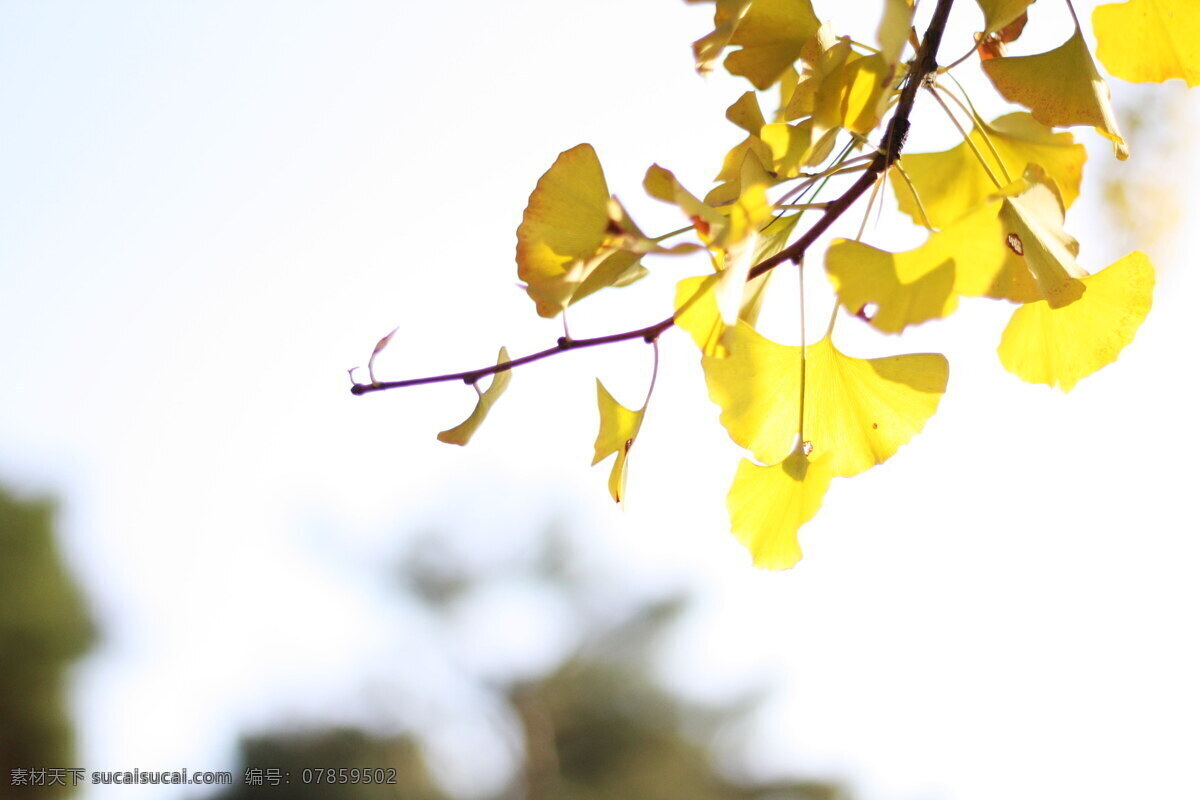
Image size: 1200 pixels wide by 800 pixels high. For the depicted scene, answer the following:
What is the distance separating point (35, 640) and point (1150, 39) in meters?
3.63

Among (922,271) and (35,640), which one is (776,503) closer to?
(922,271)

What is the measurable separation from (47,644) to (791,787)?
264 centimetres

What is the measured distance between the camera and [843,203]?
15 cm

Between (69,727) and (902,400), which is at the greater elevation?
(902,400)

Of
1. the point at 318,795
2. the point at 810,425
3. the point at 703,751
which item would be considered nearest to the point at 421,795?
the point at 318,795

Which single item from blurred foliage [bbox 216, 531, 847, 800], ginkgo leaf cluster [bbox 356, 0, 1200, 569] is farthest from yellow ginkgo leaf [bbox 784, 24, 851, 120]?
blurred foliage [bbox 216, 531, 847, 800]

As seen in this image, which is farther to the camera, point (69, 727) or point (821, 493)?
point (69, 727)

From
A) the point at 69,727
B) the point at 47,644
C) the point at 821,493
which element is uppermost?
the point at 821,493

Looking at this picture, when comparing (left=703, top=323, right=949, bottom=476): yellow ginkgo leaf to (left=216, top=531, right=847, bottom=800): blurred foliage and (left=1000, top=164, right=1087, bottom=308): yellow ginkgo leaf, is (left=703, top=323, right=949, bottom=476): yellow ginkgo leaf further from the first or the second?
(left=216, top=531, right=847, bottom=800): blurred foliage

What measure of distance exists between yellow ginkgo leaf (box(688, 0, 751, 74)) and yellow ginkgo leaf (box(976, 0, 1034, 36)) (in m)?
0.06

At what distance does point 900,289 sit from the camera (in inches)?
5.3

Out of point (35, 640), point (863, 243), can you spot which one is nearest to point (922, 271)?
point (863, 243)

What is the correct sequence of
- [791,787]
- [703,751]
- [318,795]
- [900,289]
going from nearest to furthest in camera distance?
1. [900,289]
2. [318,795]
3. [791,787]
4. [703,751]

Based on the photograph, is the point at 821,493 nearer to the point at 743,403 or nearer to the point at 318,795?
the point at 743,403
